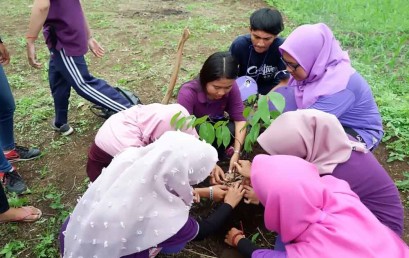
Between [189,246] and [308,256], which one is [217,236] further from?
[308,256]

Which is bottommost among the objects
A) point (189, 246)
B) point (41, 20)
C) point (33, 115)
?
point (33, 115)

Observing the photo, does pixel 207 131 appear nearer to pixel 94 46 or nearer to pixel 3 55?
pixel 3 55

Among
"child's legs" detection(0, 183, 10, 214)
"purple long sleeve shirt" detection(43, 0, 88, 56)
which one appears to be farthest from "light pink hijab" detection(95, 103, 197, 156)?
"purple long sleeve shirt" detection(43, 0, 88, 56)

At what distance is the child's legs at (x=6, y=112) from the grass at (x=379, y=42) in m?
2.82

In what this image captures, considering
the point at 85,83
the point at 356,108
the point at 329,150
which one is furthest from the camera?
the point at 85,83

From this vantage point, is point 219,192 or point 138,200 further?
point 219,192

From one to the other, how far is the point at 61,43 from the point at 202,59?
7.21ft

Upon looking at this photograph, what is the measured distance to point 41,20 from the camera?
2406 millimetres

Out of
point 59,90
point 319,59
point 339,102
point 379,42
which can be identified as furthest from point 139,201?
point 379,42

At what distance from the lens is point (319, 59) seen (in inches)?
90.3

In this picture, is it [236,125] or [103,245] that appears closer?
[103,245]

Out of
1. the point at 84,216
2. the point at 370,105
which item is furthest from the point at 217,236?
the point at 370,105

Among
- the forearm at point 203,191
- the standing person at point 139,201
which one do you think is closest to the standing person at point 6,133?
the standing person at point 139,201

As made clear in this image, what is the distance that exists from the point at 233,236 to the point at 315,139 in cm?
76
